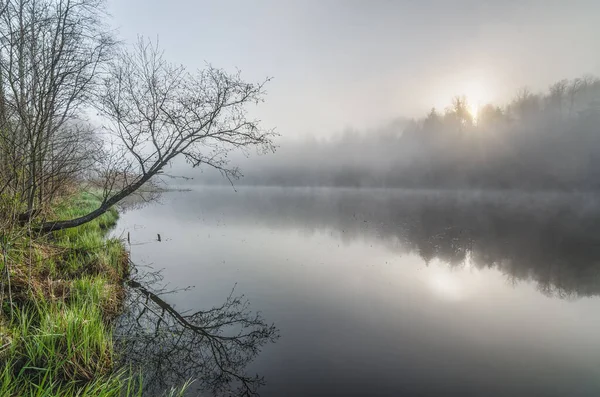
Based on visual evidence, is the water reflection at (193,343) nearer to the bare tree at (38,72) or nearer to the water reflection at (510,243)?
the bare tree at (38,72)

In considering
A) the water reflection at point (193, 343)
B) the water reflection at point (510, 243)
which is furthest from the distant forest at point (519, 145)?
the water reflection at point (193, 343)

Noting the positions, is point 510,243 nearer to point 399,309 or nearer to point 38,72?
point 399,309

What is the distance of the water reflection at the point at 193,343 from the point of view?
18.9ft

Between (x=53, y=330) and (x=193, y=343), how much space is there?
3.21 m

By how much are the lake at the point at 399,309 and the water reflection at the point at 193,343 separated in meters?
0.08

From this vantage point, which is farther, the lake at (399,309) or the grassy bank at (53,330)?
the lake at (399,309)

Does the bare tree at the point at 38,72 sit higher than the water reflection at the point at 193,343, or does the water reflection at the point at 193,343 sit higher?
the bare tree at the point at 38,72

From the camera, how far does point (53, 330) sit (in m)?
4.83

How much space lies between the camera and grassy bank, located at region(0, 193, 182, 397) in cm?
415

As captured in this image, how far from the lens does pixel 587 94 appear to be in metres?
73.6

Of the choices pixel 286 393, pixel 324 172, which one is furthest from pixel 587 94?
pixel 324 172

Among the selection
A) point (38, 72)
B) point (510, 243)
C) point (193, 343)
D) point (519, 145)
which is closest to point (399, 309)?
point (193, 343)

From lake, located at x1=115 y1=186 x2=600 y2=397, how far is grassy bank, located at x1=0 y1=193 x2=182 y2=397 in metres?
1.15

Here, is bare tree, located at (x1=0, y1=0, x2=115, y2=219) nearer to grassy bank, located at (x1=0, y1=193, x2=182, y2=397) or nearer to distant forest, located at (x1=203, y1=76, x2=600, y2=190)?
grassy bank, located at (x1=0, y1=193, x2=182, y2=397)
